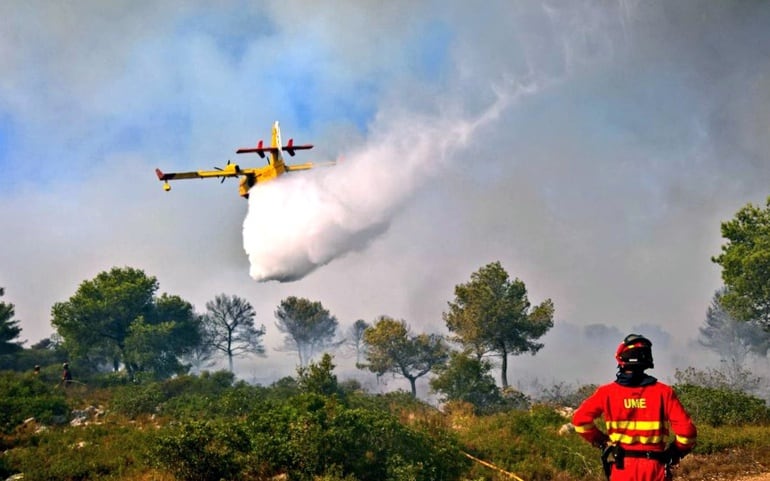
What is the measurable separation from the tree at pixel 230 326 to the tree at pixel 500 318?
45.6 m

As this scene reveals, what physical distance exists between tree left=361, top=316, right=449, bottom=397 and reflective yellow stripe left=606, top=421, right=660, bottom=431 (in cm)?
4662

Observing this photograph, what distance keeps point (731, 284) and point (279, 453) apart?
41583 millimetres

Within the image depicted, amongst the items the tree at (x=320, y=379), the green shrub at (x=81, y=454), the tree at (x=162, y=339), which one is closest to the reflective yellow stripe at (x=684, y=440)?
the green shrub at (x=81, y=454)

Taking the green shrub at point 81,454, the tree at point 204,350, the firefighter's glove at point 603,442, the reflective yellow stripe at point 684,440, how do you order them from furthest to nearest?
the tree at point 204,350, the green shrub at point 81,454, the firefighter's glove at point 603,442, the reflective yellow stripe at point 684,440

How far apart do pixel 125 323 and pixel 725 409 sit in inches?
2168

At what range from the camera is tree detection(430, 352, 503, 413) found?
1272 inches

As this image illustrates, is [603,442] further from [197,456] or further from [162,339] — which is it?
[162,339]

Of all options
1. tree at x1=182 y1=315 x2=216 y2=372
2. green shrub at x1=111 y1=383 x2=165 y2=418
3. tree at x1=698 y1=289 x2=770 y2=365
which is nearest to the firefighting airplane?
green shrub at x1=111 y1=383 x2=165 y2=418

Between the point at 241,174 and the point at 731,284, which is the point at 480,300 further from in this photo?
the point at 241,174

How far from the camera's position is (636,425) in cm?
550

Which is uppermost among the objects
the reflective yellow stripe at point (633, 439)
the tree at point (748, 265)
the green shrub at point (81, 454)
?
the tree at point (748, 265)

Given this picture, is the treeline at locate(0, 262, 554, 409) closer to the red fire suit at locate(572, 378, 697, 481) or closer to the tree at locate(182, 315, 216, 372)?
the tree at locate(182, 315, 216, 372)

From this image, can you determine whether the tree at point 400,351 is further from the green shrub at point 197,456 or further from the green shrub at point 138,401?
the green shrub at point 197,456

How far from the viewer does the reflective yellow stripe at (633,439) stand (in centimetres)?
544
